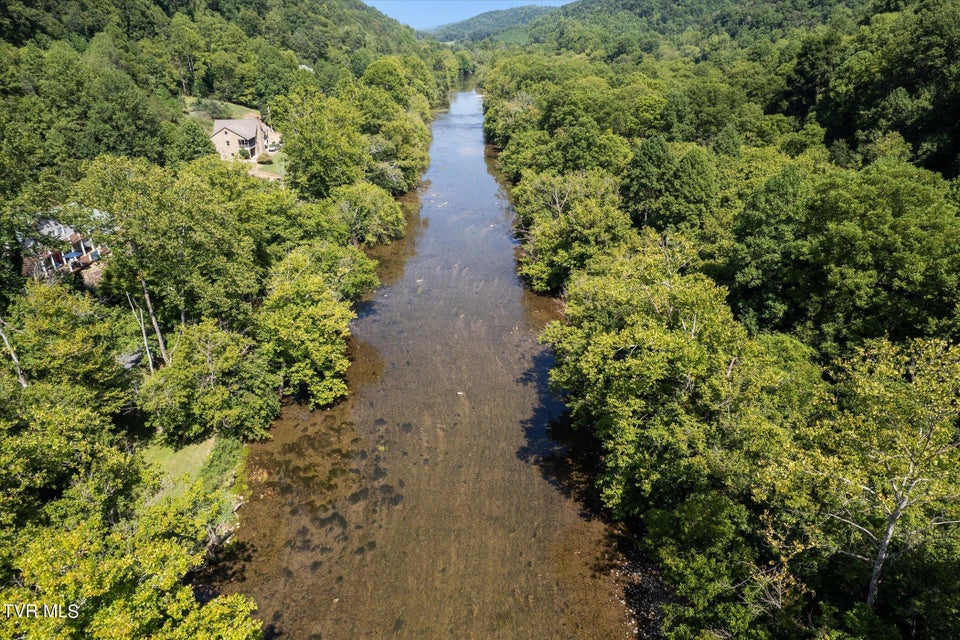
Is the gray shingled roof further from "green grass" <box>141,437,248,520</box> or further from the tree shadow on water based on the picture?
the tree shadow on water

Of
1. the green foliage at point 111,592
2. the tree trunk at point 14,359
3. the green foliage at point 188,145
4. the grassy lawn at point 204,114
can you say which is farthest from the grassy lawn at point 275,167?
the green foliage at point 111,592

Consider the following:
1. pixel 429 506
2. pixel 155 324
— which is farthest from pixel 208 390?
pixel 429 506

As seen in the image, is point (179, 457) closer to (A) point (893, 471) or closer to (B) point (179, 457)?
(B) point (179, 457)

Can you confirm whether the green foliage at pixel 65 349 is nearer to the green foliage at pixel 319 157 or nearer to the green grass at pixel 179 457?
the green grass at pixel 179 457

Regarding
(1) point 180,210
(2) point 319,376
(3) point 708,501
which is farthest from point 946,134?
(1) point 180,210

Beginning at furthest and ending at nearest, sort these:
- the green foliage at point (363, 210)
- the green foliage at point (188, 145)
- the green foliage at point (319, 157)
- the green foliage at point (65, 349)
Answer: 1. the green foliage at point (188, 145)
2. the green foliage at point (319, 157)
3. the green foliage at point (363, 210)
4. the green foliage at point (65, 349)

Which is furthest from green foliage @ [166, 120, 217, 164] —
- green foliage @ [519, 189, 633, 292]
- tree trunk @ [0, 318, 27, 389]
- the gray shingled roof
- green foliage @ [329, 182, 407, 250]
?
green foliage @ [519, 189, 633, 292]

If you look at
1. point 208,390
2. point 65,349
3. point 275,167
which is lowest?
point 208,390

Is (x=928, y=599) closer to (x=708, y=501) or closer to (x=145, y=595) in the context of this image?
(x=708, y=501)
